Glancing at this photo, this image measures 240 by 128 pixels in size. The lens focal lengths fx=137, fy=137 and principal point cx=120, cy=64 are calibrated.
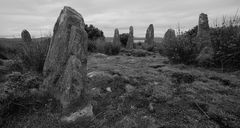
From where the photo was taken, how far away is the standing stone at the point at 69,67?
2186mm

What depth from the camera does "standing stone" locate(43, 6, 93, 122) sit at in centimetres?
219

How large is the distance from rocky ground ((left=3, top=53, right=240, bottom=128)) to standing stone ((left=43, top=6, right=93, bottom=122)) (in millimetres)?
206

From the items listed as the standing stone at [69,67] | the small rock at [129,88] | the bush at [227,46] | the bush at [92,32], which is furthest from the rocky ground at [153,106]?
the bush at [92,32]

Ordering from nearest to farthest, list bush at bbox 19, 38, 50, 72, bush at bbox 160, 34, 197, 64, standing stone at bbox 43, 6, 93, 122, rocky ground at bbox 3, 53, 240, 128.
→ rocky ground at bbox 3, 53, 240, 128 < standing stone at bbox 43, 6, 93, 122 < bush at bbox 19, 38, 50, 72 < bush at bbox 160, 34, 197, 64

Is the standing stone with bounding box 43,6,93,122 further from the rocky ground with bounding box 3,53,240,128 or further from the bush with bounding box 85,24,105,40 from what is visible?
the bush with bounding box 85,24,105,40

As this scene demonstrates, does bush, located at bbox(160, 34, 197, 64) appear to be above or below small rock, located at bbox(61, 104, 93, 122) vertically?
above

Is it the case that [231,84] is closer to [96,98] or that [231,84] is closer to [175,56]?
[175,56]

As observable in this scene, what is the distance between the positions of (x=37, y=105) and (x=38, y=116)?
269 millimetres

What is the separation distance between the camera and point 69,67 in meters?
2.31

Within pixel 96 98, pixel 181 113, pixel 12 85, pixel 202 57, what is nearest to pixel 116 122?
pixel 96 98

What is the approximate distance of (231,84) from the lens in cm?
334

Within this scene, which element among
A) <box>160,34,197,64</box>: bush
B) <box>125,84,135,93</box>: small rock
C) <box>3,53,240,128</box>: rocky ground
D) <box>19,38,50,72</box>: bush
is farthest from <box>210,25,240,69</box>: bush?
<box>19,38,50,72</box>: bush

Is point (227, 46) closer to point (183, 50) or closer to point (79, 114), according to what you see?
point (183, 50)

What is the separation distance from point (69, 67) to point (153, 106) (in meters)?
1.59
